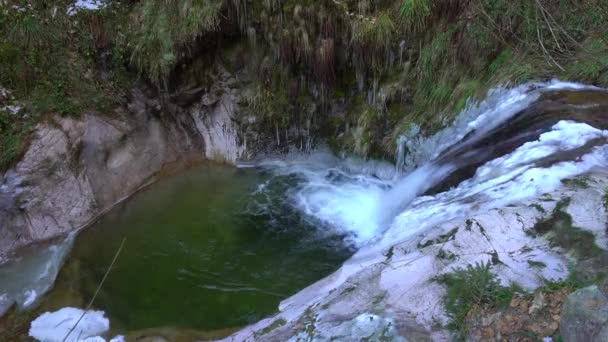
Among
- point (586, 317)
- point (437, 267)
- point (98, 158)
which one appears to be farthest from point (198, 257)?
point (586, 317)

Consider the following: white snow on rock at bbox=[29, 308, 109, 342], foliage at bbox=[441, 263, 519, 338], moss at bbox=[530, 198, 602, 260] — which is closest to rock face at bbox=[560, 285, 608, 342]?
foliage at bbox=[441, 263, 519, 338]

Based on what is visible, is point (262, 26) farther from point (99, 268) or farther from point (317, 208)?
point (99, 268)

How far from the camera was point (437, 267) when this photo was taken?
2.77 m

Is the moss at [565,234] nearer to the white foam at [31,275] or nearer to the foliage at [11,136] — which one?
the white foam at [31,275]

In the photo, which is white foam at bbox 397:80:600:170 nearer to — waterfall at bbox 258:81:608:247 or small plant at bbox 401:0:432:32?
waterfall at bbox 258:81:608:247

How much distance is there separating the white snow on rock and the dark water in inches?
3.4

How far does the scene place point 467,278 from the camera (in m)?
2.54

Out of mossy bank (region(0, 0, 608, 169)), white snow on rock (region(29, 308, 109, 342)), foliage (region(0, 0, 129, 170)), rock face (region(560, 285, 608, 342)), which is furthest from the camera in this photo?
foliage (region(0, 0, 129, 170))

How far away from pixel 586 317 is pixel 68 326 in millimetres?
3722

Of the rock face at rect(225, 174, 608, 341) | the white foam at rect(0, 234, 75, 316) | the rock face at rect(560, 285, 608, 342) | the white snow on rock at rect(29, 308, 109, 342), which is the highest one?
the rock face at rect(560, 285, 608, 342)

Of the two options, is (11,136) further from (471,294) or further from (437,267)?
(471,294)

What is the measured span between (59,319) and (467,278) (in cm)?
332

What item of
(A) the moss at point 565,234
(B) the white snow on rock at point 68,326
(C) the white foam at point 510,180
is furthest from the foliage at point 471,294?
(B) the white snow on rock at point 68,326

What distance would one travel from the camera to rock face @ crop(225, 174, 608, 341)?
97.8 inches
